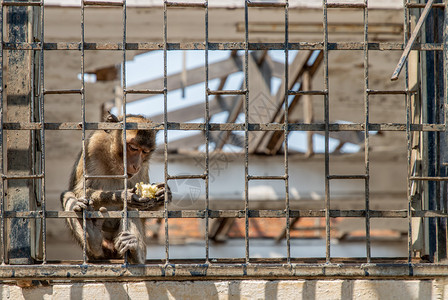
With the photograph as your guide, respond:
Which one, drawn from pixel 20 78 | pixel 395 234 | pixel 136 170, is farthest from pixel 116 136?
pixel 395 234

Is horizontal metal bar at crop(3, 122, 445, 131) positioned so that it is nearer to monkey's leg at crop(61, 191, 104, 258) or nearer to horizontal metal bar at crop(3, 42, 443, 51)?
horizontal metal bar at crop(3, 42, 443, 51)

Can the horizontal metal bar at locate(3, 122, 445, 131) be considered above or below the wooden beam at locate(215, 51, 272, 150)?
below

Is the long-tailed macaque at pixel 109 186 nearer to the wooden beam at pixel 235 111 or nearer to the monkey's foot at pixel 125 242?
the monkey's foot at pixel 125 242

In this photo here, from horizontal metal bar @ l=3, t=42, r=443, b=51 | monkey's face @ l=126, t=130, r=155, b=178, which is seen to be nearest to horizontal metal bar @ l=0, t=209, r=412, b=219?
horizontal metal bar @ l=3, t=42, r=443, b=51

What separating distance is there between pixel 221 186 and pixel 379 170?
7.07ft

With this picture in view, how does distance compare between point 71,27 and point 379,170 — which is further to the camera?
point 379,170

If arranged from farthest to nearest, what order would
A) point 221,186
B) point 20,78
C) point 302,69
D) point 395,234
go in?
point 395,234 < point 221,186 < point 302,69 < point 20,78

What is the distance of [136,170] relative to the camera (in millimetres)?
5711

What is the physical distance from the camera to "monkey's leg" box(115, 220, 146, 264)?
4.71m

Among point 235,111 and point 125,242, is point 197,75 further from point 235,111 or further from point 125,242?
point 125,242

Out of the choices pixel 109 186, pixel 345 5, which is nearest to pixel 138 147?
pixel 109 186

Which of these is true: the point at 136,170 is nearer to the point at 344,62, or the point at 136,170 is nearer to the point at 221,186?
the point at 221,186

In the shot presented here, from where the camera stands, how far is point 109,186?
5.98 m

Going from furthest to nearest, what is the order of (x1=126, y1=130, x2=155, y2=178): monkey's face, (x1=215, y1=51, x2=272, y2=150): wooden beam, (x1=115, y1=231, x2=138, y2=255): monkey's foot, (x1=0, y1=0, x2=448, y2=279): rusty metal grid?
(x1=215, y1=51, x2=272, y2=150): wooden beam → (x1=126, y1=130, x2=155, y2=178): monkey's face → (x1=115, y1=231, x2=138, y2=255): monkey's foot → (x1=0, y1=0, x2=448, y2=279): rusty metal grid
